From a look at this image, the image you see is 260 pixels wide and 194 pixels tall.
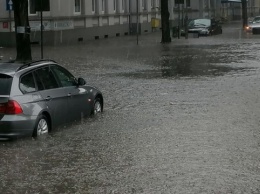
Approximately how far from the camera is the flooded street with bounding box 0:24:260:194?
8.54m

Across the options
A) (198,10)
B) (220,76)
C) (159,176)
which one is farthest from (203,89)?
(198,10)

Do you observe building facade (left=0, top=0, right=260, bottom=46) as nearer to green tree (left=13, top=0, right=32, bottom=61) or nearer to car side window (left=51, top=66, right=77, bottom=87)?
green tree (left=13, top=0, right=32, bottom=61)

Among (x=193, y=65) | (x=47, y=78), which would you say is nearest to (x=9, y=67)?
(x=47, y=78)

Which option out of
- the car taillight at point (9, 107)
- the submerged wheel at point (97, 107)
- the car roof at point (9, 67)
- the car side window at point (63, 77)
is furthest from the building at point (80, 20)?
the car taillight at point (9, 107)

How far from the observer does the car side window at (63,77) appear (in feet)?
42.5

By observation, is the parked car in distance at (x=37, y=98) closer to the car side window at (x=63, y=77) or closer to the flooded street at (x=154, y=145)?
the car side window at (x=63, y=77)

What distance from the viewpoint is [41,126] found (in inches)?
467

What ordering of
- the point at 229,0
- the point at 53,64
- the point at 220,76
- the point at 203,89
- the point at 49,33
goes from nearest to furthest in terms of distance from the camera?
1. the point at 53,64
2. the point at 203,89
3. the point at 220,76
4. the point at 49,33
5. the point at 229,0

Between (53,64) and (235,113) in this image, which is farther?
(235,113)

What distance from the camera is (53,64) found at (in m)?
13.0

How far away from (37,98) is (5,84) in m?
0.63

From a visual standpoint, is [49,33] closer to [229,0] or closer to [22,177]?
[22,177]

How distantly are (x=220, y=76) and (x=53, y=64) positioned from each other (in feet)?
33.7

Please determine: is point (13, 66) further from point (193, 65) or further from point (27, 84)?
point (193, 65)
